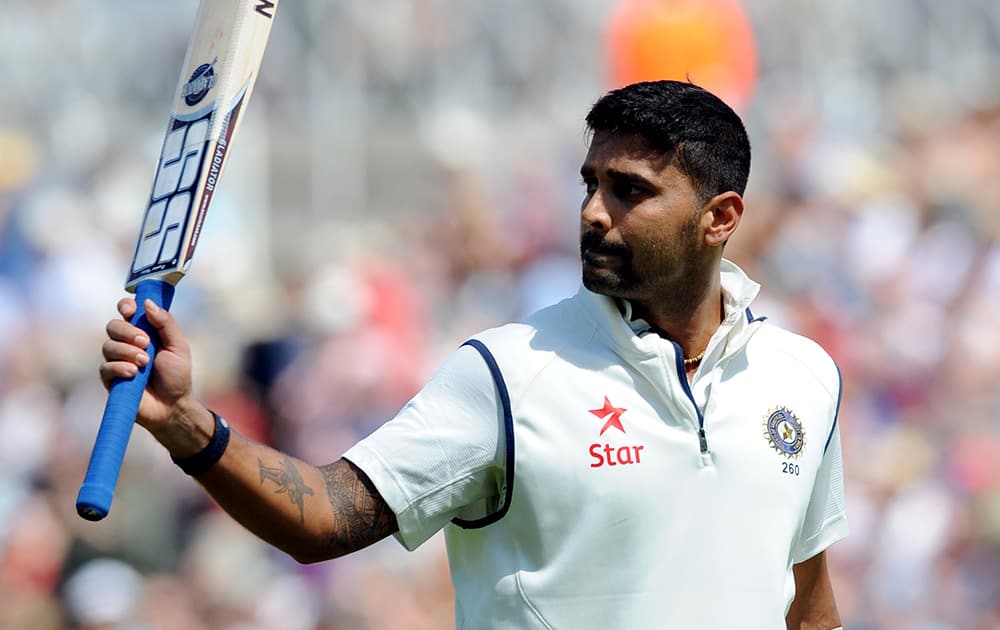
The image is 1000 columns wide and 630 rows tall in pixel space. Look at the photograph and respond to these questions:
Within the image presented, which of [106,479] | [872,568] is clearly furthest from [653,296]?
[872,568]

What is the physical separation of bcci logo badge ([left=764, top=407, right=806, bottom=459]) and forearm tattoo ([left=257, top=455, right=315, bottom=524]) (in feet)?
3.23

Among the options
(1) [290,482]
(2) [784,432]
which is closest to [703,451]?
(2) [784,432]

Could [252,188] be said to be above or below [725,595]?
above

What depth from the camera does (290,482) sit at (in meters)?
2.99

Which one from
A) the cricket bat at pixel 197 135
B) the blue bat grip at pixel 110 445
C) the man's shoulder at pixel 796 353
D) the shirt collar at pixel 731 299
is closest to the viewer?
the blue bat grip at pixel 110 445

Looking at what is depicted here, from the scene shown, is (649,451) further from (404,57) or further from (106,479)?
(404,57)

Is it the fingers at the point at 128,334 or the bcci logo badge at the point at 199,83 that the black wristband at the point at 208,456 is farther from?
the bcci logo badge at the point at 199,83

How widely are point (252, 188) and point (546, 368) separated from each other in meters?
7.27

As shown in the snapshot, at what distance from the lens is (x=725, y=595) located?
318 cm

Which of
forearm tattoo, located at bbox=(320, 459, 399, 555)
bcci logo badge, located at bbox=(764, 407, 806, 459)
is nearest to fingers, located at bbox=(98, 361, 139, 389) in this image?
forearm tattoo, located at bbox=(320, 459, 399, 555)

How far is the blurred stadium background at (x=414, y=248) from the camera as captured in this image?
24.1ft

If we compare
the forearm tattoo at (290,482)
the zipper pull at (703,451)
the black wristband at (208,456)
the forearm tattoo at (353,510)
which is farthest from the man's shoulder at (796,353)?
the black wristband at (208,456)

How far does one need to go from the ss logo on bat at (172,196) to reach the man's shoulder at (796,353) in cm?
125

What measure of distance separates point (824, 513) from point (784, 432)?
33 cm
